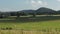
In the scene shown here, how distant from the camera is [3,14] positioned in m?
68.1

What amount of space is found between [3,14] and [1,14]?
1.37 m

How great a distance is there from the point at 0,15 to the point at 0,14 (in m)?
0.91

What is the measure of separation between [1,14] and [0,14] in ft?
3.16

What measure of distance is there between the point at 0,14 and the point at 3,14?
2.32m

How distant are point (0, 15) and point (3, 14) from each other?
3.10 m

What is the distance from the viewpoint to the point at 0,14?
216 feet

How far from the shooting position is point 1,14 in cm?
6681

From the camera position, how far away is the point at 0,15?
65.1 metres
